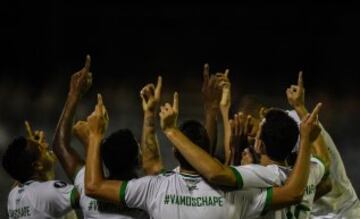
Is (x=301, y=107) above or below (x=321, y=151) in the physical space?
above

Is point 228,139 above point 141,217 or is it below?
above

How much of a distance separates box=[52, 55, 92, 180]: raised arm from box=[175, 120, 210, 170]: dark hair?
532mm

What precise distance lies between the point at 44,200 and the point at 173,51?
4.28 meters

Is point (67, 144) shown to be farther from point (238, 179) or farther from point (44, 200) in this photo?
point (238, 179)

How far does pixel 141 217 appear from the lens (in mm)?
2482

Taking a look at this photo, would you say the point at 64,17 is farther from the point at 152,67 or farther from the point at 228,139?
the point at 228,139

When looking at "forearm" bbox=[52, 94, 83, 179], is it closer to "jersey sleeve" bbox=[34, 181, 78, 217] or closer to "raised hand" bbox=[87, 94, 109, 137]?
"jersey sleeve" bbox=[34, 181, 78, 217]

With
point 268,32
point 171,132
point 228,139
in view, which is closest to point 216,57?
point 268,32

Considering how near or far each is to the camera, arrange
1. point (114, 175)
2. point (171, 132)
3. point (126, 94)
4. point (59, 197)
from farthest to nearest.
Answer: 1. point (126, 94)
2. point (59, 197)
3. point (114, 175)
4. point (171, 132)

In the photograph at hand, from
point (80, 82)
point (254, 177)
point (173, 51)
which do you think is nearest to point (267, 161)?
point (254, 177)

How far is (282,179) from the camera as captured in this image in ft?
7.92

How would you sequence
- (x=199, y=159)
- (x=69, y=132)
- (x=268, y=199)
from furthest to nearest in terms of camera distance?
(x=69, y=132), (x=268, y=199), (x=199, y=159)

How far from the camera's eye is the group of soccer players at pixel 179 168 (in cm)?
229

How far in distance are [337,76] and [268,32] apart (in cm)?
79
